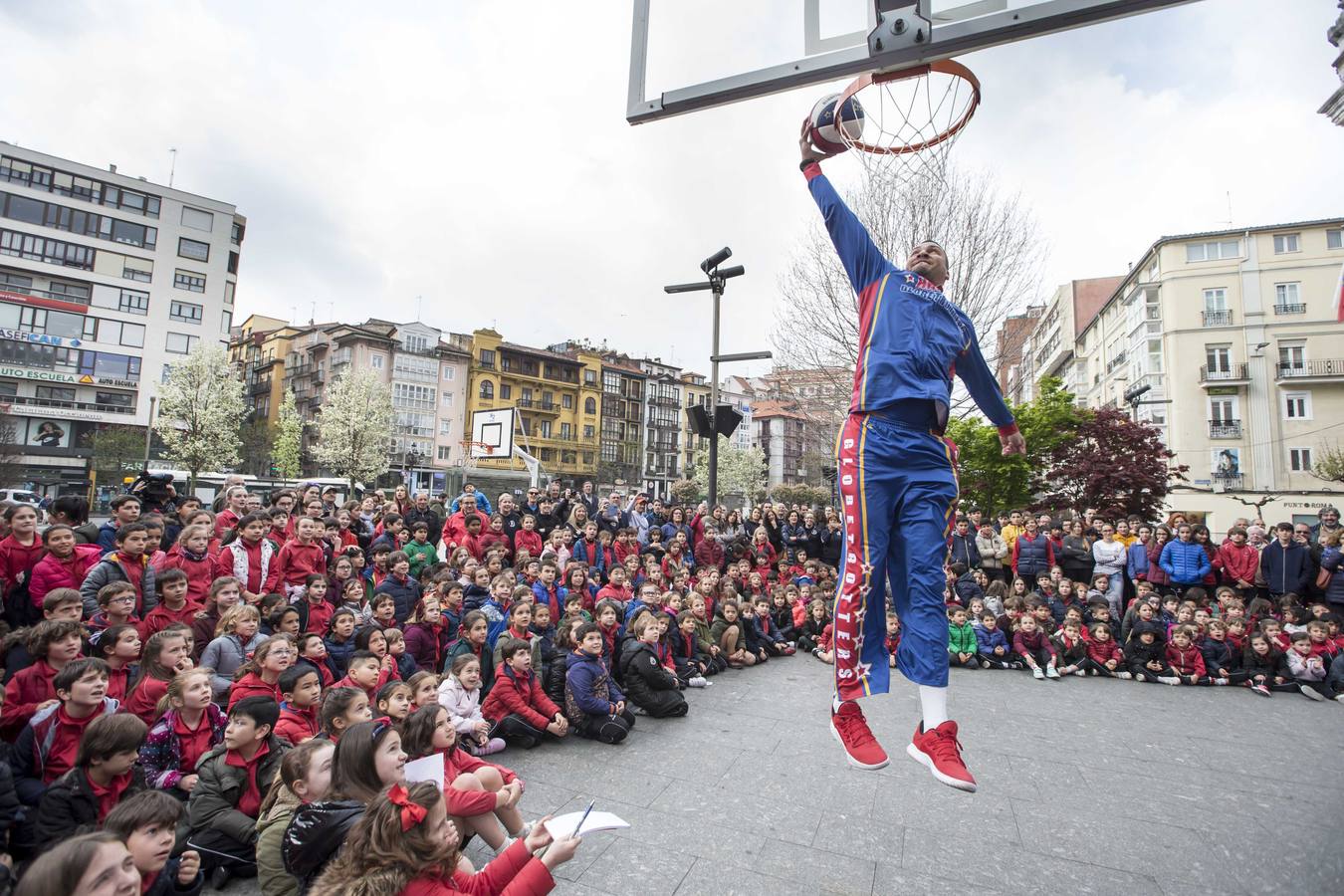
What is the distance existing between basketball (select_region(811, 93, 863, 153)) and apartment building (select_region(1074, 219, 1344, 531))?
35.7 meters

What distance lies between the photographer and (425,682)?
4570mm

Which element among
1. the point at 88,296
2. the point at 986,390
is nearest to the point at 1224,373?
the point at 986,390

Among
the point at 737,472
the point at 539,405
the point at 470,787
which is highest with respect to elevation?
the point at 539,405

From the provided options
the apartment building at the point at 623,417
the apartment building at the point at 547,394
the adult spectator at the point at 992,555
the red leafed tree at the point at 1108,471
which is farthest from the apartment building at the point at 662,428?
the adult spectator at the point at 992,555

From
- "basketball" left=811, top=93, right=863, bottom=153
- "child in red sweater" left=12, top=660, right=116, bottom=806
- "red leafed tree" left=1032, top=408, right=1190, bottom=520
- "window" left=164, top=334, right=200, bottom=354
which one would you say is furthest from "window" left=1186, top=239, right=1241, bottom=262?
"window" left=164, top=334, right=200, bottom=354

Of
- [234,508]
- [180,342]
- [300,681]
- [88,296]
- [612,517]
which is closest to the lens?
[300,681]

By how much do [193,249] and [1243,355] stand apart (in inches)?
2373

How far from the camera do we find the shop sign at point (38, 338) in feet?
125

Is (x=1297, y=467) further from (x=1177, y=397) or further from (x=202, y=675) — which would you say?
(x=202, y=675)

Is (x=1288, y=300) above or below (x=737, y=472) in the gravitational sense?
above

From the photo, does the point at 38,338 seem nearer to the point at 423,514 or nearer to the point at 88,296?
the point at 88,296

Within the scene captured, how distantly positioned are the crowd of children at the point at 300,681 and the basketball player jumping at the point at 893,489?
56.8 inches

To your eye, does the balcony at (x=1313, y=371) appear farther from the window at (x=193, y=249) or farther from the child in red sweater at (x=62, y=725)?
the window at (x=193, y=249)

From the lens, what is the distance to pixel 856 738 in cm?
292
